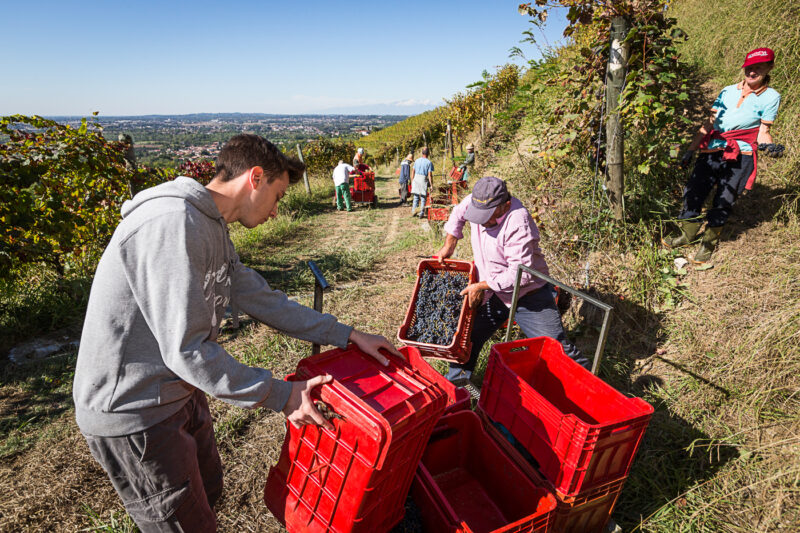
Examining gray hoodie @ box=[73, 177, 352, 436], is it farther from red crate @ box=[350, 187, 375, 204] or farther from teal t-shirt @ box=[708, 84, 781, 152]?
red crate @ box=[350, 187, 375, 204]

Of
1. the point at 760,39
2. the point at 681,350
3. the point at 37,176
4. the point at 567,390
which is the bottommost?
the point at 681,350

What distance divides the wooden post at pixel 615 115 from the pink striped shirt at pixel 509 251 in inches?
59.5

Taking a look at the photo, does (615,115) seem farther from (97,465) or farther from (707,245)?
(97,465)

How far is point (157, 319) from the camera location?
3.70 ft

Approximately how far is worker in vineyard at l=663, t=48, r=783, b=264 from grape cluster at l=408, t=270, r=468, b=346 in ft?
7.05

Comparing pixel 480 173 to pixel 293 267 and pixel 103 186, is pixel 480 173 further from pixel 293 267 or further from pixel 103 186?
pixel 103 186

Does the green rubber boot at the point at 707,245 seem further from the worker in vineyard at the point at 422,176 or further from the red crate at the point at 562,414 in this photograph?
the worker in vineyard at the point at 422,176

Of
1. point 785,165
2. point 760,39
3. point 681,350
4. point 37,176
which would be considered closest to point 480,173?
point 760,39

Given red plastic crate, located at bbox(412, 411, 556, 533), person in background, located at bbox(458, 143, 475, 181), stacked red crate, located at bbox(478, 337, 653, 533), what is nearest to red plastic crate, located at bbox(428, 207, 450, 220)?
person in background, located at bbox(458, 143, 475, 181)

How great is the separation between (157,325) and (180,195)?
39 cm

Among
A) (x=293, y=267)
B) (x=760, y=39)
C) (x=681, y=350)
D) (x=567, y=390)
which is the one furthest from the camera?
(x=293, y=267)

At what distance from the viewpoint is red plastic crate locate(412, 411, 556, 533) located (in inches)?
69.7

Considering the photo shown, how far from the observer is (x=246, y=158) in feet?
4.59

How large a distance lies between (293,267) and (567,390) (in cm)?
484
